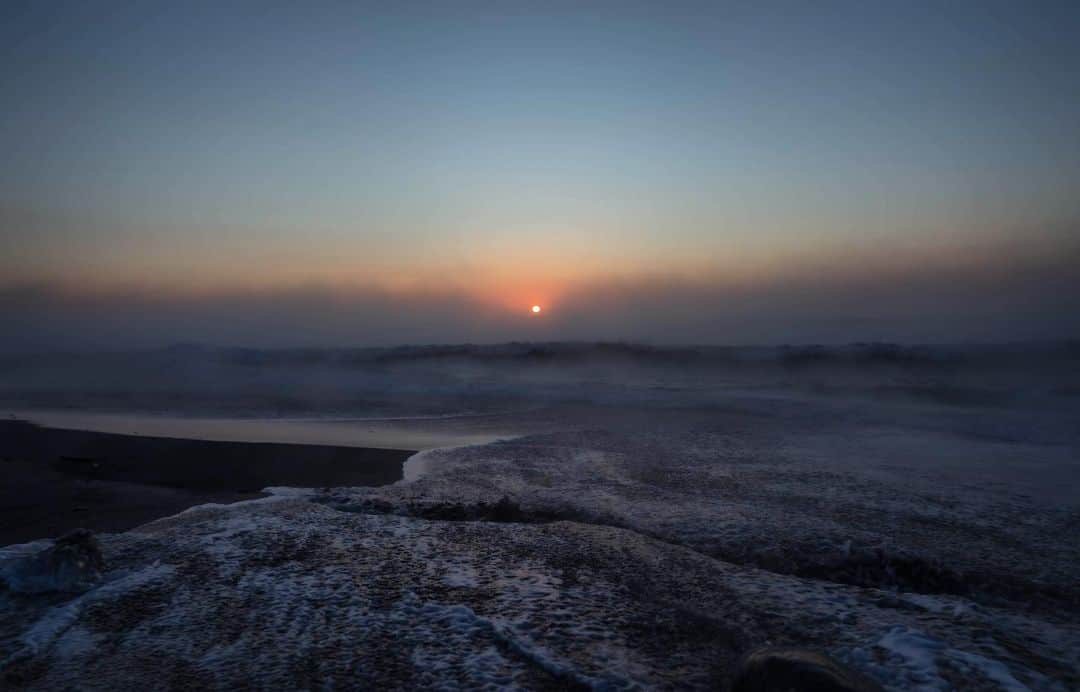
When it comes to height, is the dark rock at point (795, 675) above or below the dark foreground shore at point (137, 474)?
above

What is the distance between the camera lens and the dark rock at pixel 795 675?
7.41ft

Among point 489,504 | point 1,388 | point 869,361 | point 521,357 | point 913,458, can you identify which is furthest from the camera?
point 521,357

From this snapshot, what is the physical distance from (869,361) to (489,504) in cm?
2760

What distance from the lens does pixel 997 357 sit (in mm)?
24500

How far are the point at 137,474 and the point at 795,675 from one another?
25.6ft

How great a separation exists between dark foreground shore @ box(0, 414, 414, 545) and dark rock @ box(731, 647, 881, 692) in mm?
4923

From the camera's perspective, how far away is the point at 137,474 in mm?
7578

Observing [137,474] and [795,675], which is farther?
[137,474]

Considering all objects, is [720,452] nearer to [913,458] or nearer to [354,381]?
[913,458]

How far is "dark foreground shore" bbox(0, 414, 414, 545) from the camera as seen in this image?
5.55 meters

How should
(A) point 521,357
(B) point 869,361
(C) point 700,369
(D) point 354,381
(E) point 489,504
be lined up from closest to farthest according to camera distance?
(E) point 489,504
(D) point 354,381
(B) point 869,361
(C) point 700,369
(A) point 521,357

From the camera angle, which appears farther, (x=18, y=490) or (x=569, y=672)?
(x=18, y=490)

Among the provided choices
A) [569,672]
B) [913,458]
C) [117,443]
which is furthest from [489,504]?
[117,443]

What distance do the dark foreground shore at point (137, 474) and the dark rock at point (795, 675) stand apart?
16.2 feet
